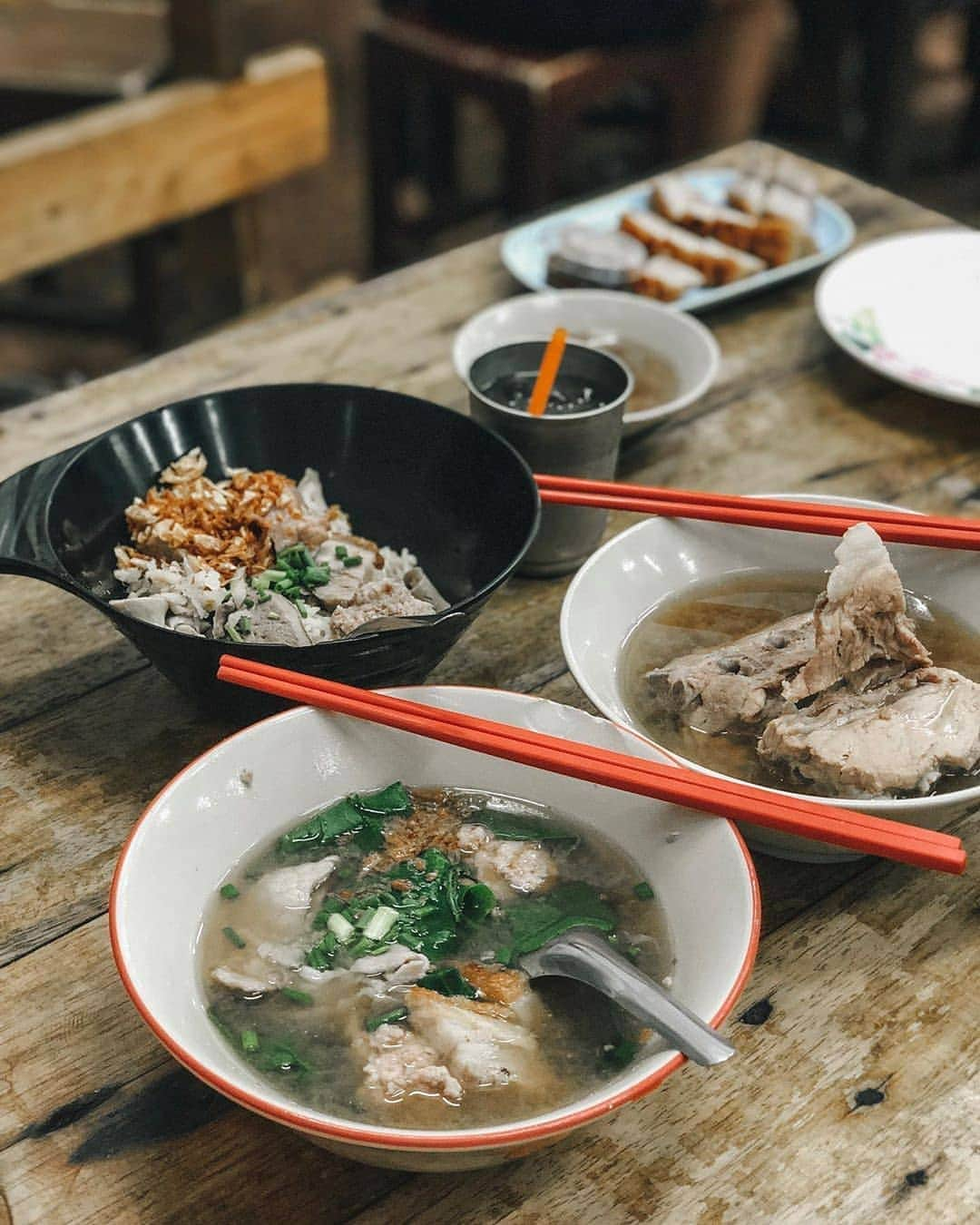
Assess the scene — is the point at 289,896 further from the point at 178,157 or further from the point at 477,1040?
the point at 178,157

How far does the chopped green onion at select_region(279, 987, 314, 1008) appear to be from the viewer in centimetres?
102

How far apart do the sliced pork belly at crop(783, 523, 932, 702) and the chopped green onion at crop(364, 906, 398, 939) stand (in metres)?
0.44

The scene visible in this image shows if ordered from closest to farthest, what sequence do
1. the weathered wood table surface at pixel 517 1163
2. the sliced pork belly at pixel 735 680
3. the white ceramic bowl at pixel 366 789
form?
the white ceramic bowl at pixel 366 789 → the weathered wood table surface at pixel 517 1163 → the sliced pork belly at pixel 735 680

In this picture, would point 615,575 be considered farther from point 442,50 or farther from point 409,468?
point 442,50

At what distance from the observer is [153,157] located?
3.01 m

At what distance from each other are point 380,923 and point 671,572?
1.90 ft

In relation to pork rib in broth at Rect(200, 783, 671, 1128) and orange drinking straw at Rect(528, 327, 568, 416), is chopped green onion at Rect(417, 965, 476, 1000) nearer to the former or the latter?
pork rib in broth at Rect(200, 783, 671, 1128)

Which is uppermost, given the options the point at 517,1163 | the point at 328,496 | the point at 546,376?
the point at 546,376

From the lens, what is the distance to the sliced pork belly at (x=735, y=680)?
50.1 inches

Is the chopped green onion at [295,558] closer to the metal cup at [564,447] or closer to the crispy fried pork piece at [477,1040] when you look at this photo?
the metal cup at [564,447]

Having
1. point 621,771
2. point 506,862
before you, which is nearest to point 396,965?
point 506,862

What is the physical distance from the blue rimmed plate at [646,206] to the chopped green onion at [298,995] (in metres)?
1.47

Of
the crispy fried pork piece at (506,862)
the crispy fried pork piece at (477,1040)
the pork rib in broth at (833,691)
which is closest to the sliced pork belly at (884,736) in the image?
the pork rib in broth at (833,691)

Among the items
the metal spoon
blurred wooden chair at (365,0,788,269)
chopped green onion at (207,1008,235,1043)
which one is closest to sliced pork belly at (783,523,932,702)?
the metal spoon
